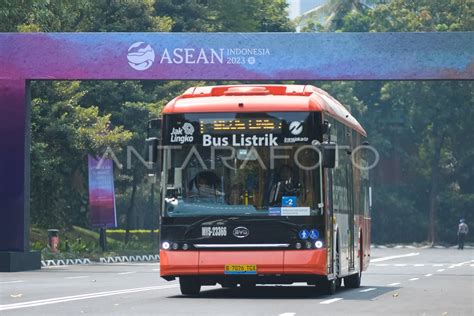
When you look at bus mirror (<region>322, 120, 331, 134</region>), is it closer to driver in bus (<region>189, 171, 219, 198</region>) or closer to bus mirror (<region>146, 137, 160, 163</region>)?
driver in bus (<region>189, 171, 219, 198</region>)

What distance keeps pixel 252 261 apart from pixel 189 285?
1.72m

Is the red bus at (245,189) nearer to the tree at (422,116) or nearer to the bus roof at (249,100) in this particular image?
the bus roof at (249,100)

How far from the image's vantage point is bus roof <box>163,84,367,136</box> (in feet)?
71.2

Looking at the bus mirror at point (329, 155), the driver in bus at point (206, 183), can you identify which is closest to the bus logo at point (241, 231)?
the driver in bus at point (206, 183)

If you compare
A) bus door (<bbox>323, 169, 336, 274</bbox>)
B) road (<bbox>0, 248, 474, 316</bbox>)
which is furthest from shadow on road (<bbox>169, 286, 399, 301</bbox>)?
bus door (<bbox>323, 169, 336, 274</bbox>)

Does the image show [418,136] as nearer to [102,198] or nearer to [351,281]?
[102,198]

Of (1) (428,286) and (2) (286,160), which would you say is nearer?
(2) (286,160)

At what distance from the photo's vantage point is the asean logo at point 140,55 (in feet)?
115

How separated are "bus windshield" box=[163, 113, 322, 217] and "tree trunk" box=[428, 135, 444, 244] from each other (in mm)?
56815

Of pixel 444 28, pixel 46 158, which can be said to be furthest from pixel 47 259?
pixel 444 28

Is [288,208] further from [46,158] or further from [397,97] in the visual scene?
[397,97]

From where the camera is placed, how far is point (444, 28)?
7575 cm

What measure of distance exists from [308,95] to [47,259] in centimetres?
2289

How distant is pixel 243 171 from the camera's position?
70.0 feet
